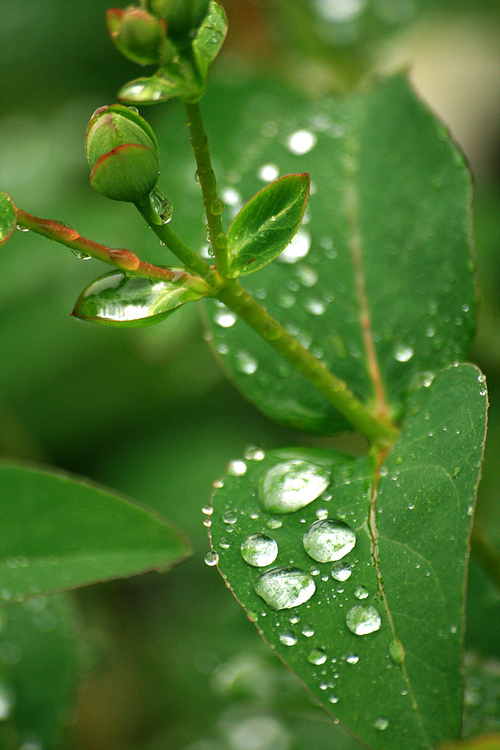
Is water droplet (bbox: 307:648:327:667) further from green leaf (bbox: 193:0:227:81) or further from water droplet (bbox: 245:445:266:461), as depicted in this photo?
green leaf (bbox: 193:0:227:81)

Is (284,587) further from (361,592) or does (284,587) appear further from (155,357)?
(155,357)

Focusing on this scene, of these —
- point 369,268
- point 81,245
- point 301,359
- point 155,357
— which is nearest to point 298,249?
point 369,268

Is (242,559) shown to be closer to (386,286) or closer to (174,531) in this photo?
(174,531)

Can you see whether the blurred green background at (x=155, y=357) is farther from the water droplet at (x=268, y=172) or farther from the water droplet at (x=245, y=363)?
the water droplet at (x=245, y=363)

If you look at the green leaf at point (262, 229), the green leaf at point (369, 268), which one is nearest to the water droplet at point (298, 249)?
the green leaf at point (369, 268)

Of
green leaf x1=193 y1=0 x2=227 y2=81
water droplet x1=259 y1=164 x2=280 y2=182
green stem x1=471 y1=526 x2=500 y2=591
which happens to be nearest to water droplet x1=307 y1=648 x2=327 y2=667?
green stem x1=471 y1=526 x2=500 y2=591
